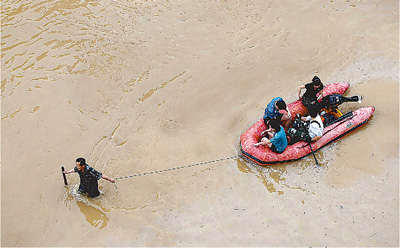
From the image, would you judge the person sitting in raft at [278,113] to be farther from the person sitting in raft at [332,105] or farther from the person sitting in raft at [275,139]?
the person sitting in raft at [332,105]

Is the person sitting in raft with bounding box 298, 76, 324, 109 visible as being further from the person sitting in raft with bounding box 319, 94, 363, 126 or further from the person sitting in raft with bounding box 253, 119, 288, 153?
the person sitting in raft with bounding box 253, 119, 288, 153

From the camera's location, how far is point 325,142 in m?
7.05

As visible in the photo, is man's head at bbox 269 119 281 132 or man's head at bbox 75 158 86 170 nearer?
man's head at bbox 75 158 86 170

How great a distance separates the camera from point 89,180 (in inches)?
239

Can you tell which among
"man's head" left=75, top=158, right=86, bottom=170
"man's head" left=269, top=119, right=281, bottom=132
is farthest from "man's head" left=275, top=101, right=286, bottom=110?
"man's head" left=75, top=158, right=86, bottom=170

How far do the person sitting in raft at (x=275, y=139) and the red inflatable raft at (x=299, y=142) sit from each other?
9 centimetres

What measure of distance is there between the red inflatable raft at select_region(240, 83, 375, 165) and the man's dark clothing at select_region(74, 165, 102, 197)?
2.73 metres

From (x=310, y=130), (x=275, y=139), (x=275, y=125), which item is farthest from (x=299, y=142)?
(x=275, y=125)

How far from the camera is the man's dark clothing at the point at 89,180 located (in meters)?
5.93

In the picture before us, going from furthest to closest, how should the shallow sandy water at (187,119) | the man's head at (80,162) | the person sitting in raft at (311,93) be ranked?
the person sitting in raft at (311,93), the shallow sandy water at (187,119), the man's head at (80,162)

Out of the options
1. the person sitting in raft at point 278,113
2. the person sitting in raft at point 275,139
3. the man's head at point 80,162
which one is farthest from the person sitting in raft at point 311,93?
the man's head at point 80,162

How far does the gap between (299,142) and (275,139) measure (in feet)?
2.12

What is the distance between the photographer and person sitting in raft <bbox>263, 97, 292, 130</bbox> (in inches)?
269

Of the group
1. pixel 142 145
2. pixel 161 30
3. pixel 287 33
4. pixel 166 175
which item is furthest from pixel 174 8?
pixel 166 175
